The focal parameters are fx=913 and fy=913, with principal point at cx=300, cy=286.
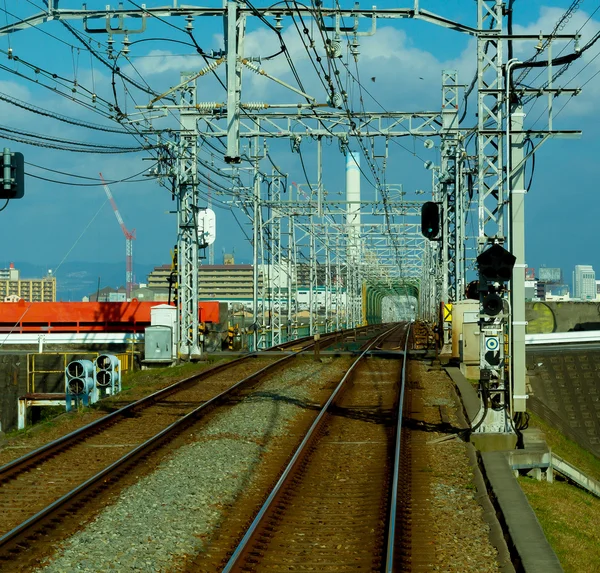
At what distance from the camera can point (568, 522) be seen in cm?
1060

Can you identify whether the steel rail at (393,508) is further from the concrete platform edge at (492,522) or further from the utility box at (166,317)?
the utility box at (166,317)

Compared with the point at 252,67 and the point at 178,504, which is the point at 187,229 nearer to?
the point at 252,67

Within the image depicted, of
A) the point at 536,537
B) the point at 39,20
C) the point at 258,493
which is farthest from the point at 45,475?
the point at 39,20

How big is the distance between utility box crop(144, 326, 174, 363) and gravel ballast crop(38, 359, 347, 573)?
11850 mm

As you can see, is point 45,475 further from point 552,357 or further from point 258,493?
point 552,357

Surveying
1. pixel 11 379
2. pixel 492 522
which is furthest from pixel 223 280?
pixel 492 522

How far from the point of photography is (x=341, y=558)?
337 inches

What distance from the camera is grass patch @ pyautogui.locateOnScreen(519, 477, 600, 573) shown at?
898cm

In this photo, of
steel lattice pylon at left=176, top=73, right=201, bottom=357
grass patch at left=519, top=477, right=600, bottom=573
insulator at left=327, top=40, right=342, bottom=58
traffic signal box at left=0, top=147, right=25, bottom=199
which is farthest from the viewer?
steel lattice pylon at left=176, top=73, right=201, bottom=357

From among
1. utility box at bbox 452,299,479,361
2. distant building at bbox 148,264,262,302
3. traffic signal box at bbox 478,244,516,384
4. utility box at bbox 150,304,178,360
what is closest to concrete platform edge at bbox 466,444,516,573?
traffic signal box at bbox 478,244,516,384

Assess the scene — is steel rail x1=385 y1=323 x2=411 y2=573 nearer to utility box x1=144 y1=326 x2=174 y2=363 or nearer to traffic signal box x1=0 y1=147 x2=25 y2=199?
traffic signal box x1=0 y1=147 x2=25 y2=199

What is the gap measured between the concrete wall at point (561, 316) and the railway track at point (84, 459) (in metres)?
39.1

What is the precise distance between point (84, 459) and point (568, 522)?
7.03 m

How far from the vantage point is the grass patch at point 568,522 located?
8.98 meters
